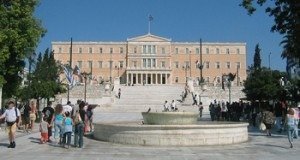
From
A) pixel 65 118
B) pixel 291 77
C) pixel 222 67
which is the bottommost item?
pixel 65 118

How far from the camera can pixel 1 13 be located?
21.9 meters

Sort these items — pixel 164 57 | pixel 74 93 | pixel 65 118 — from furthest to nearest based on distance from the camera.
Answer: pixel 164 57, pixel 74 93, pixel 65 118

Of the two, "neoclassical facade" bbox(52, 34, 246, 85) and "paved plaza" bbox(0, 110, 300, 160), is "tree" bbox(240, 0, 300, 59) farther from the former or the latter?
"neoclassical facade" bbox(52, 34, 246, 85)

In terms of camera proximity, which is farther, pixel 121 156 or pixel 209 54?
pixel 209 54

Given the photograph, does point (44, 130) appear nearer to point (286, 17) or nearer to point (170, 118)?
point (170, 118)

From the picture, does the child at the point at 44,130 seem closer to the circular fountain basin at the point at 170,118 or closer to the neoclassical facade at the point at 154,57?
the circular fountain basin at the point at 170,118

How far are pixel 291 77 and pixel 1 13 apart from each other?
22321mm

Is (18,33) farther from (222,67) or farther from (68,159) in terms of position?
(222,67)

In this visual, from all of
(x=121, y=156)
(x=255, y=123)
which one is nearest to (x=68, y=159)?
(x=121, y=156)

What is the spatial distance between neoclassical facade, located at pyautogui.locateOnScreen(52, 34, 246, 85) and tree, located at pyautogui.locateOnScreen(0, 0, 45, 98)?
305 ft

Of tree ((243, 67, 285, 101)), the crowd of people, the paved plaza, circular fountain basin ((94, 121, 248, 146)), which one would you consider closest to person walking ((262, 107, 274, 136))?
the paved plaza

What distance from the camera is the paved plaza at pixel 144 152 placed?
12.6 m

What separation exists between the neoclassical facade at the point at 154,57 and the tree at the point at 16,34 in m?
93.1

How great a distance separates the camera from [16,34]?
72.7 feet
